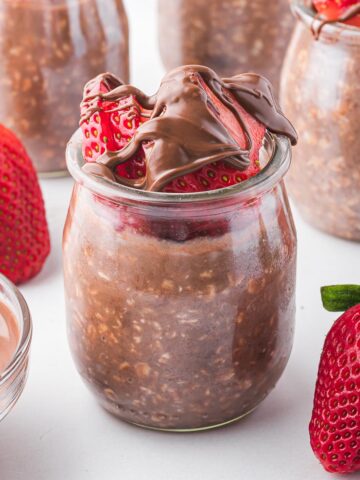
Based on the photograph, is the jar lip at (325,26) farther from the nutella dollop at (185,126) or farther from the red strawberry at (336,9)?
the nutella dollop at (185,126)

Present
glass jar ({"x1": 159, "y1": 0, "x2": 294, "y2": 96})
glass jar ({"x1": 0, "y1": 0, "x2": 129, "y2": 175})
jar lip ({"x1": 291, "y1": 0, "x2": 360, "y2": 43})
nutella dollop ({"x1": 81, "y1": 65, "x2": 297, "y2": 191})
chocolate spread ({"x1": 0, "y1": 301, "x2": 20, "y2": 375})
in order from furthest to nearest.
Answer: glass jar ({"x1": 159, "y1": 0, "x2": 294, "y2": 96}) → glass jar ({"x1": 0, "y1": 0, "x2": 129, "y2": 175}) → jar lip ({"x1": 291, "y1": 0, "x2": 360, "y2": 43}) → chocolate spread ({"x1": 0, "y1": 301, "x2": 20, "y2": 375}) → nutella dollop ({"x1": 81, "y1": 65, "x2": 297, "y2": 191})

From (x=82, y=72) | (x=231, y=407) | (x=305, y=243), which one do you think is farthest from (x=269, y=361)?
(x=82, y=72)

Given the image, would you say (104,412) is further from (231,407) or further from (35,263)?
(35,263)

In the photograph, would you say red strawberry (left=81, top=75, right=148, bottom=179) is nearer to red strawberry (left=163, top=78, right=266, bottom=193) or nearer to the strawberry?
red strawberry (left=163, top=78, right=266, bottom=193)

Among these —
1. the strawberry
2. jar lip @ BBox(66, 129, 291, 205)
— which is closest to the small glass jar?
jar lip @ BBox(66, 129, 291, 205)

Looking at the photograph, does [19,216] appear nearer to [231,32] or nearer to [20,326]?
[20,326]

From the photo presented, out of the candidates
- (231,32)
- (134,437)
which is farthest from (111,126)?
(231,32)
